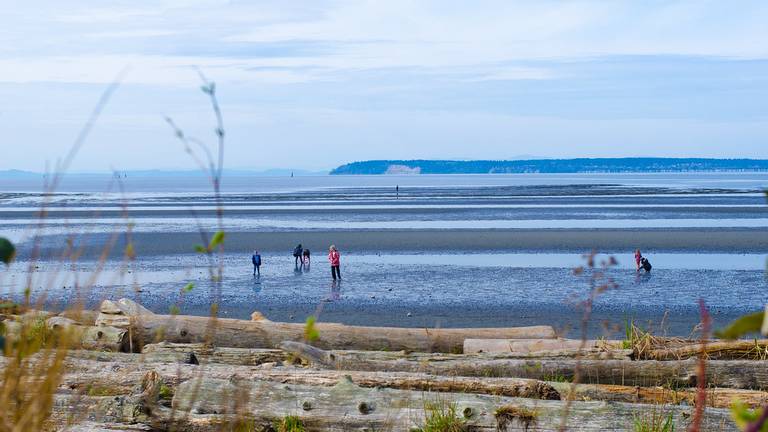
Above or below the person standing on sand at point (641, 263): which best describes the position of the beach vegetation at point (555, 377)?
below

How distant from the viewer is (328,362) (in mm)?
8305

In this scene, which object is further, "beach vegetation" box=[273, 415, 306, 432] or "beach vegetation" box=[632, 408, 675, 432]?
"beach vegetation" box=[273, 415, 306, 432]

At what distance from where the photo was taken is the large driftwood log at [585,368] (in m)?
7.75

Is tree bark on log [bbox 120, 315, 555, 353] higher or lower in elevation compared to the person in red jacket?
lower

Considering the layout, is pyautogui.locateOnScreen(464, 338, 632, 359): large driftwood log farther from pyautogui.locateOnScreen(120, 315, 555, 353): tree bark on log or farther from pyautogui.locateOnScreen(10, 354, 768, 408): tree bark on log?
pyautogui.locateOnScreen(10, 354, 768, 408): tree bark on log

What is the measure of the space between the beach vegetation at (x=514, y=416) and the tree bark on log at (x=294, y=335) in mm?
4736

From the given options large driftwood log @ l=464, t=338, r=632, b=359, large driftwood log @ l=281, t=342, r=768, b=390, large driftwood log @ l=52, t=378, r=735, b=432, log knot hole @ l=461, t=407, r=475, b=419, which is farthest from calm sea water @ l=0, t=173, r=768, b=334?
log knot hole @ l=461, t=407, r=475, b=419

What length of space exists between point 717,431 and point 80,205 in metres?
68.6

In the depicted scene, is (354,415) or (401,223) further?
(401,223)

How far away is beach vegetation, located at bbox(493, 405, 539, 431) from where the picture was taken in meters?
5.70

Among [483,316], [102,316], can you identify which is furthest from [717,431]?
[483,316]

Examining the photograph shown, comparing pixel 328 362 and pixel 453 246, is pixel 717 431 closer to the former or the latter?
pixel 328 362

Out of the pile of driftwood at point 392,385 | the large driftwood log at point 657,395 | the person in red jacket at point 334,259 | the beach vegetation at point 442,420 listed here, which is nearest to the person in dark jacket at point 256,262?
the person in red jacket at point 334,259

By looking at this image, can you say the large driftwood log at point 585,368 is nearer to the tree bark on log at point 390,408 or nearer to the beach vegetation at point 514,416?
the tree bark on log at point 390,408
